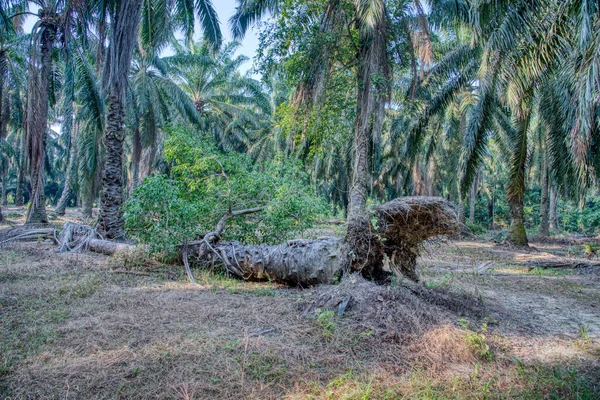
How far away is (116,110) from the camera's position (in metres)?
8.65

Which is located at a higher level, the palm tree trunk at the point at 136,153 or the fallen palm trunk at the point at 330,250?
the palm tree trunk at the point at 136,153

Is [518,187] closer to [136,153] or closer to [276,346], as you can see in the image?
Answer: [276,346]

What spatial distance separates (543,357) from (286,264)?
10.8ft

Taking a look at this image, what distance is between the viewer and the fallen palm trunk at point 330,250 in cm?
434

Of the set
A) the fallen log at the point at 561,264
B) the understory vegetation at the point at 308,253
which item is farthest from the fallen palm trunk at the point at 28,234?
the fallen log at the point at 561,264

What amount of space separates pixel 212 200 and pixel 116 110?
13.3ft

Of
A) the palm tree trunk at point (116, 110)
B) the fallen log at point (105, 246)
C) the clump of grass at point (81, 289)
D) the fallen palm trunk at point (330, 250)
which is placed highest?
the palm tree trunk at point (116, 110)

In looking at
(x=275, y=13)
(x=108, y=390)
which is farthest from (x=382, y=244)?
(x=275, y=13)

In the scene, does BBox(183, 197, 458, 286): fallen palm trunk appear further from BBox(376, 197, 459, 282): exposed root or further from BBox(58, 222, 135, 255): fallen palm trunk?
BBox(58, 222, 135, 255): fallen palm trunk

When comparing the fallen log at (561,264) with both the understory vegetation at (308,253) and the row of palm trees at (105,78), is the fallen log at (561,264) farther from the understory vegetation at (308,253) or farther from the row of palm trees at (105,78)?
the row of palm trees at (105,78)

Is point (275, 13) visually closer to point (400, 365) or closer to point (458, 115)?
point (400, 365)

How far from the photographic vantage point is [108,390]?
2236 mm

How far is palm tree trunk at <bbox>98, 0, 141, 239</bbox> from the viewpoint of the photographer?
8203 mm

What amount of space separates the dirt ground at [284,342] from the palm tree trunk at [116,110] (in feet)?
11.0
